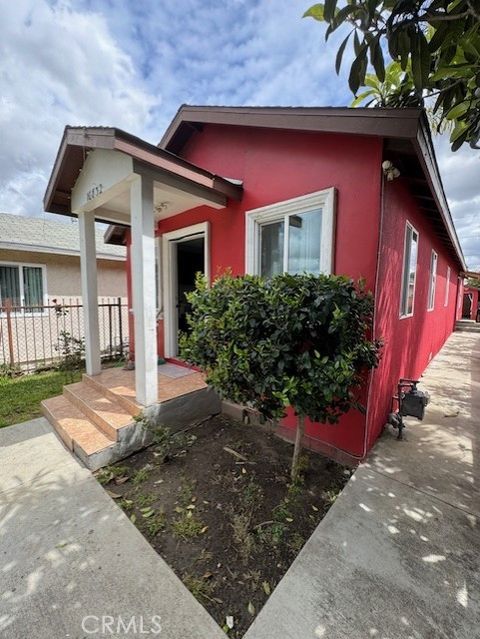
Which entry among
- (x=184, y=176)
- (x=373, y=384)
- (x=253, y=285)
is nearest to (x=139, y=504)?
(x=253, y=285)

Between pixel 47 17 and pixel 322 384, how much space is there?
6699 millimetres

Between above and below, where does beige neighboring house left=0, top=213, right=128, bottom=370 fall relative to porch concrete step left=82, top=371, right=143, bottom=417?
above

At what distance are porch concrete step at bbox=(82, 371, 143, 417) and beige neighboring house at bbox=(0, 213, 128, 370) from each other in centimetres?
291

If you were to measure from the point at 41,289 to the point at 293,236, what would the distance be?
8590mm

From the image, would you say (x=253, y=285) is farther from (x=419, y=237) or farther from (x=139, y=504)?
(x=419, y=237)

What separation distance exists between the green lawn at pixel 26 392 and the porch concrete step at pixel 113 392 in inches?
39.1

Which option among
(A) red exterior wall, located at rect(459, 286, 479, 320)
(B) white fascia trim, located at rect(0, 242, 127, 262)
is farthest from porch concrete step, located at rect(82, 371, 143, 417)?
(A) red exterior wall, located at rect(459, 286, 479, 320)

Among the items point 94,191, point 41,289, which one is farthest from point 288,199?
point 41,289

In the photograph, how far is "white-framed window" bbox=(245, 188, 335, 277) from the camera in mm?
3457

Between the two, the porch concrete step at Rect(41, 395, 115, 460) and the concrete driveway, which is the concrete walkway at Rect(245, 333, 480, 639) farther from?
the porch concrete step at Rect(41, 395, 115, 460)

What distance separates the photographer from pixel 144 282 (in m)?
3.52

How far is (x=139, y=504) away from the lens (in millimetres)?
2750

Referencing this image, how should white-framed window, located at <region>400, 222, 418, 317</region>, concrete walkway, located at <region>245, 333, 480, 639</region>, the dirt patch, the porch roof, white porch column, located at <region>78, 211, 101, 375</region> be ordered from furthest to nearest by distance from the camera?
white porch column, located at <region>78, 211, 101, 375</region> → white-framed window, located at <region>400, 222, 418, 317</region> → the porch roof → the dirt patch → concrete walkway, located at <region>245, 333, 480, 639</region>

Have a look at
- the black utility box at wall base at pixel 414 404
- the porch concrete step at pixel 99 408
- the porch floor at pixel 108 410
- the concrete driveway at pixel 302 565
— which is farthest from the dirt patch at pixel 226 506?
the black utility box at wall base at pixel 414 404
